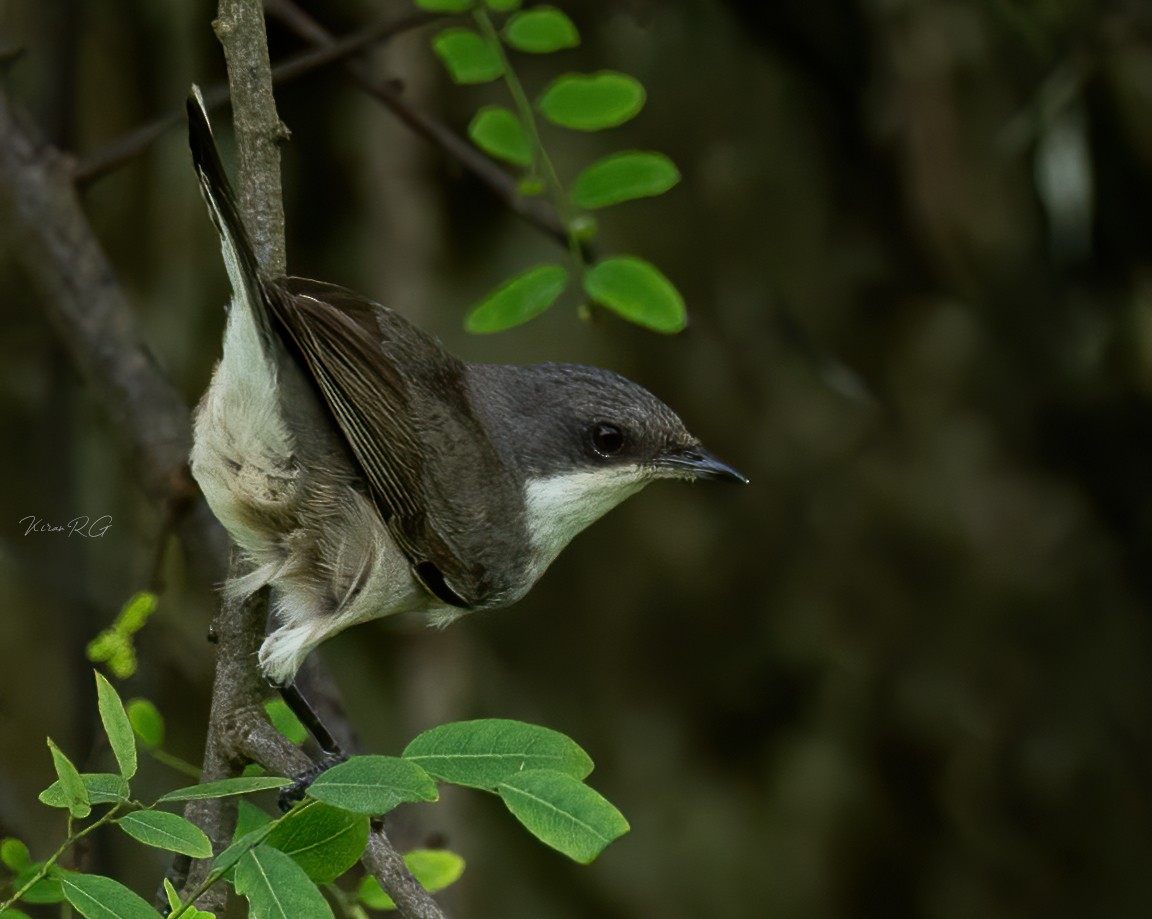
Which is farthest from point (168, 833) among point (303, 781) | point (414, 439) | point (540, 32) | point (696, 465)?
point (540, 32)

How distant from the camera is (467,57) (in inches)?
119

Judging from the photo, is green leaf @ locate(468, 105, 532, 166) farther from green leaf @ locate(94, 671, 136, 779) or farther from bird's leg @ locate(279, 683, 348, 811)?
green leaf @ locate(94, 671, 136, 779)

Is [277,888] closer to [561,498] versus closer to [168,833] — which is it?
[168,833]

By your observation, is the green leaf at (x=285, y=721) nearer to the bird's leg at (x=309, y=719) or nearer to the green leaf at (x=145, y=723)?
the bird's leg at (x=309, y=719)

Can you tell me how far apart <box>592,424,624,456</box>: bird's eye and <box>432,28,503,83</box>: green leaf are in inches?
33.7

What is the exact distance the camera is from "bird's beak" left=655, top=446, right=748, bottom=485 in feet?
10.4

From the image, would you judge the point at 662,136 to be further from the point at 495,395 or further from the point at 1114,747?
the point at 1114,747

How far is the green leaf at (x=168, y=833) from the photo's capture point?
1.68 m

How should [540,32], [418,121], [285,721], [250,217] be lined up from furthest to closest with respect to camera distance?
[418,121] → [540,32] → [285,721] → [250,217]

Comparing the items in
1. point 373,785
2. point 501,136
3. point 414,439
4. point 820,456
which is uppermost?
point 501,136

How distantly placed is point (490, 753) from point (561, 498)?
1427 mm

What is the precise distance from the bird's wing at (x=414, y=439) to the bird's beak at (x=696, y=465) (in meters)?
0.38

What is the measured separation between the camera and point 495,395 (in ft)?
10.9

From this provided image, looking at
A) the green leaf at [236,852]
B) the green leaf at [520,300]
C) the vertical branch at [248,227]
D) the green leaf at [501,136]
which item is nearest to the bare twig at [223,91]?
the green leaf at [501,136]
